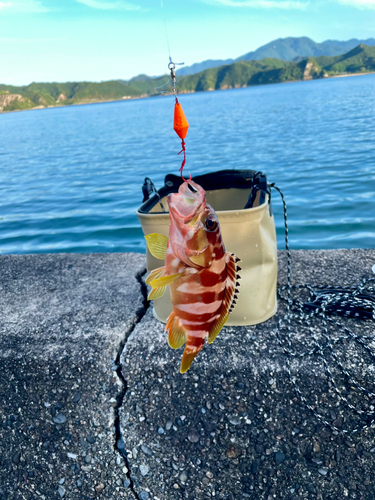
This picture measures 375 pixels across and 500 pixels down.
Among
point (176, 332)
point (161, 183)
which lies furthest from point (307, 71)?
point (176, 332)

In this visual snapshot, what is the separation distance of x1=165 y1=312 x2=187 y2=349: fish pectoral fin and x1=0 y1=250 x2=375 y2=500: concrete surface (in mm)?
715

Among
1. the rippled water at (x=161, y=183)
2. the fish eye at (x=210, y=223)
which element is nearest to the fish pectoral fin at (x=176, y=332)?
the fish eye at (x=210, y=223)

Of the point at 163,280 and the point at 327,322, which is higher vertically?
the point at 163,280

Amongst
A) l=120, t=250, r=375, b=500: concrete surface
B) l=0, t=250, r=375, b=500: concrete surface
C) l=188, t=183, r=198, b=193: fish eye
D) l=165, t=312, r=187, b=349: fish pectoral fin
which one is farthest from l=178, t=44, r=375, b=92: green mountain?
l=165, t=312, r=187, b=349: fish pectoral fin

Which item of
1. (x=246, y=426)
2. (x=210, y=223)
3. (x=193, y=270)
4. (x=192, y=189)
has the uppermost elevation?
(x=192, y=189)

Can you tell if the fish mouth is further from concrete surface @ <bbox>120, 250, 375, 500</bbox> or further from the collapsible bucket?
concrete surface @ <bbox>120, 250, 375, 500</bbox>

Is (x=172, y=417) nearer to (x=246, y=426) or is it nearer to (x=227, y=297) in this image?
(x=246, y=426)

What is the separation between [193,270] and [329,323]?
1.43 m

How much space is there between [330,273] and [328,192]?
6939 millimetres

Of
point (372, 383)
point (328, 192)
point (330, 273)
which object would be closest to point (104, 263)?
point (330, 273)

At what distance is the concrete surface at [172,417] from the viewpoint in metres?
2.16

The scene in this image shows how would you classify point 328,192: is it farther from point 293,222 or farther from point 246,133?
point 246,133

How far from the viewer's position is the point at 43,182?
14.3m

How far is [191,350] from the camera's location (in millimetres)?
1714
